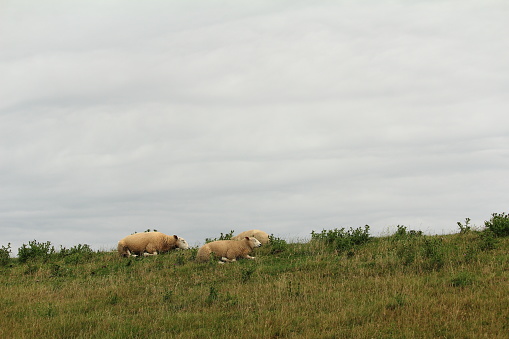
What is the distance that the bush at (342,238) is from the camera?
22.2 m

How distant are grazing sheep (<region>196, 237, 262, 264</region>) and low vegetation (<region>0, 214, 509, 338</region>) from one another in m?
0.71

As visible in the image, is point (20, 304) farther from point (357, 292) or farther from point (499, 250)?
point (499, 250)

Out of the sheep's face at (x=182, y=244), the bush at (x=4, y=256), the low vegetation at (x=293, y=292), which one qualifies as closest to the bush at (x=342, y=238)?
the low vegetation at (x=293, y=292)

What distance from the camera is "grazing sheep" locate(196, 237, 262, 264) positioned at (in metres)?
22.3

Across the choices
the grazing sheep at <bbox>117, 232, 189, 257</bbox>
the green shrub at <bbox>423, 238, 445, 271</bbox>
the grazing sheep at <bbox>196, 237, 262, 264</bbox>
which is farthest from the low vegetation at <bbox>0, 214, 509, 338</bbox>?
the grazing sheep at <bbox>117, 232, 189, 257</bbox>

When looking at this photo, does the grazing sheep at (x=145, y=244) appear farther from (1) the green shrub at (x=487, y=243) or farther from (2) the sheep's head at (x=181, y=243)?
(1) the green shrub at (x=487, y=243)

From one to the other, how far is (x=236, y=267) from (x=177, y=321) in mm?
7116

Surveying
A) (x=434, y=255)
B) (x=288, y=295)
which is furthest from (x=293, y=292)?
(x=434, y=255)

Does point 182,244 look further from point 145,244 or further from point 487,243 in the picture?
point 487,243

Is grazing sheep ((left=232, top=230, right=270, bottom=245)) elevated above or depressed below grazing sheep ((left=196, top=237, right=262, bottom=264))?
above

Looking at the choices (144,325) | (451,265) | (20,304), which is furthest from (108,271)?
(451,265)

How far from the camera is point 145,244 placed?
25.9 metres

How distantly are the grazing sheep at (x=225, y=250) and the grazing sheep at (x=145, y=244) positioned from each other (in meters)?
4.18

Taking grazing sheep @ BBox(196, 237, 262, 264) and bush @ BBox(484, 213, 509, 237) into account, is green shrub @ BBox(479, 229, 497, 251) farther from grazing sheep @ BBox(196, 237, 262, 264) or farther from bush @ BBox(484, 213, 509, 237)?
grazing sheep @ BBox(196, 237, 262, 264)
